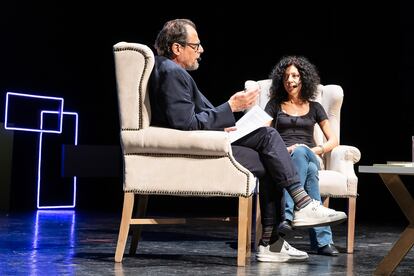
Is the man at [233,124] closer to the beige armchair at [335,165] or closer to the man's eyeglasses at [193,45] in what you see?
the man's eyeglasses at [193,45]

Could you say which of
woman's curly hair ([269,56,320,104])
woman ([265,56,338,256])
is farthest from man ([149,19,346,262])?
woman's curly hair ([269,56,320,104])

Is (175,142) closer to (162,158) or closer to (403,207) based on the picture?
(162,158)

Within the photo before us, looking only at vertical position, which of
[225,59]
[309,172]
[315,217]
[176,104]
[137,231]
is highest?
[225,59]

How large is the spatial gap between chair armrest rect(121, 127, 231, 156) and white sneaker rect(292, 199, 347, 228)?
41cm

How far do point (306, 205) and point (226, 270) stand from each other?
0.46m

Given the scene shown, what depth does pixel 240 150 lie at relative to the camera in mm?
3318

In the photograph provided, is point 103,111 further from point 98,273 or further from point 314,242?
point 98,273

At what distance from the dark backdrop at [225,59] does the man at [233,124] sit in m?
3.81

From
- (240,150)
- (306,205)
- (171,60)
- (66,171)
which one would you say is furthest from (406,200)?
(66,171)

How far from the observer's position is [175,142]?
3.19m

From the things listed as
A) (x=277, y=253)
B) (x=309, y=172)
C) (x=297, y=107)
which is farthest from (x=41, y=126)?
(x=277, y=253)

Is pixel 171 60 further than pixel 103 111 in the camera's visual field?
No

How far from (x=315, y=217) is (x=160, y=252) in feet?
2.83

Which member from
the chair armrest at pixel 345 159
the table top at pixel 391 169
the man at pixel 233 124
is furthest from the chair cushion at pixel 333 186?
the table top at pixel 391 169
